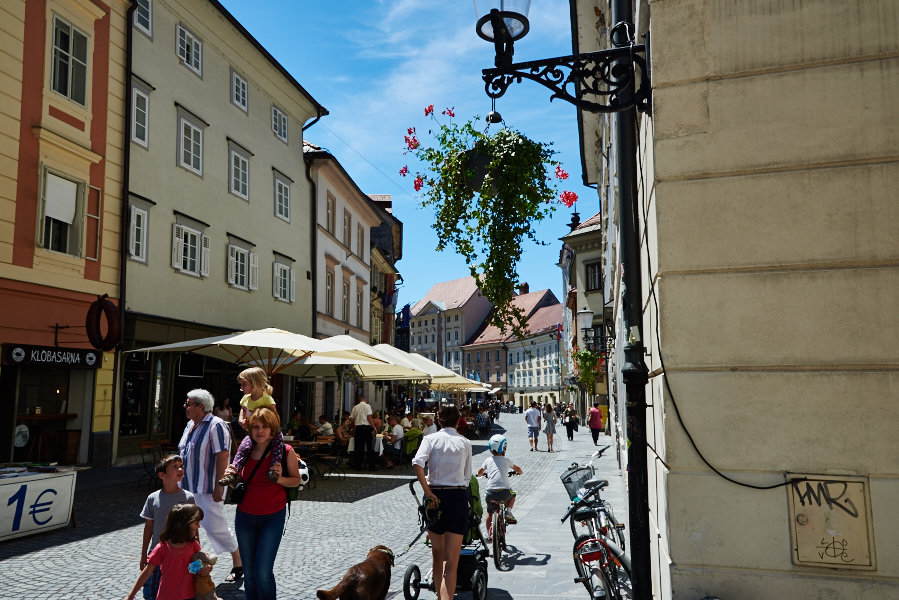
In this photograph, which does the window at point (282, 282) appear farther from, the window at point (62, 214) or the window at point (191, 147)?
the window at point (62, 214)

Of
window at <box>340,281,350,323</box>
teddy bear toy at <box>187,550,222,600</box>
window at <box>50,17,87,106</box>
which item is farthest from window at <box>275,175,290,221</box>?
teddy bear toy at <box>187,550,222,600</box>

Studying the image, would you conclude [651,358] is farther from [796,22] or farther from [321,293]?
[321,293]

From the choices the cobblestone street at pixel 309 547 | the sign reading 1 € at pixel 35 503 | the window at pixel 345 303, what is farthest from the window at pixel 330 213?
the sign reading 1 € at pixel 35 503

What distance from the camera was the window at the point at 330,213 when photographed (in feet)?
99.1

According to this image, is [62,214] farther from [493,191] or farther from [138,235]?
[493,191]

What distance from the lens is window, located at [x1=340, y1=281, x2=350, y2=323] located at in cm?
3281

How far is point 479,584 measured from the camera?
19.8 feet

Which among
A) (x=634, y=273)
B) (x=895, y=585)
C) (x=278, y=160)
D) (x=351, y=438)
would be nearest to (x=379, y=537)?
(x=634, y=273)

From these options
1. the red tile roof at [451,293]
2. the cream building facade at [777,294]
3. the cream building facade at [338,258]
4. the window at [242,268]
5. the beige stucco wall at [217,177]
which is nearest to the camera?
the cream building facade at [777,294]

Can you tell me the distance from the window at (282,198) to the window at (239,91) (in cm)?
292

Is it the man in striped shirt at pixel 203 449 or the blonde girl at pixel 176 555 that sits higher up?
the man in striped shirt at pixel 203 449

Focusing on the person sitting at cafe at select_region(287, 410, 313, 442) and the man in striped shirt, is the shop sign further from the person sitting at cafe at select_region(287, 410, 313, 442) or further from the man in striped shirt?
the man in striped shirt

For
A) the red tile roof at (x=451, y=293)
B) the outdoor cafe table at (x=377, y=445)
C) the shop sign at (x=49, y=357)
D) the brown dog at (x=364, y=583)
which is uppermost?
the red tile roof at (x=451, y=293)

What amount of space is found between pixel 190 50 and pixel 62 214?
7673mm
